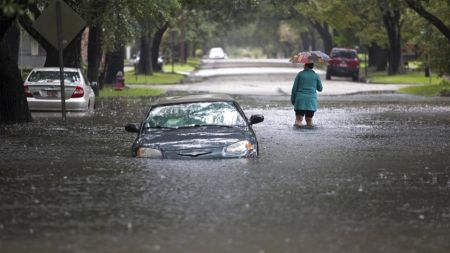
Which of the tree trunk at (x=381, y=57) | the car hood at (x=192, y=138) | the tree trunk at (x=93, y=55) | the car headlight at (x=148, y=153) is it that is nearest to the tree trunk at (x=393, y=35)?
the tree trunk at (x=381, y=57)

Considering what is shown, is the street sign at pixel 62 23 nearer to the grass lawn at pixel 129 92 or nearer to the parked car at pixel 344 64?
the grass lawn at pixel 129 92

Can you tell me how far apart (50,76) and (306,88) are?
23.9 ft

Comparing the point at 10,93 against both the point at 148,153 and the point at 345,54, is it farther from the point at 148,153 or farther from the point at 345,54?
the point at 345,54

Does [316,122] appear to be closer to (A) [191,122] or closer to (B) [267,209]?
(A) [191,122]

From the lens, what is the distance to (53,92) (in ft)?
74.6

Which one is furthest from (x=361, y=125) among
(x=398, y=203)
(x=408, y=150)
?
(x=398, y=203)

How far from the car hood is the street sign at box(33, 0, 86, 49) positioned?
6.97 metres

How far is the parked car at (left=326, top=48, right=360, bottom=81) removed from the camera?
51.3m

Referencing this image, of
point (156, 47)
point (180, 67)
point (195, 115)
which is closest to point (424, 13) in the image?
point (195, 115)

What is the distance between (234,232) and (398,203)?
8.44ft

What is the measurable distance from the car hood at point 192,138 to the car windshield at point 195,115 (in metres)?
0.22

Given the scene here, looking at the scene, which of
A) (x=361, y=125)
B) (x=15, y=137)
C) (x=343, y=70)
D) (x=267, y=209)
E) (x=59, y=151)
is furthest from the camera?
(x=343, y=70)

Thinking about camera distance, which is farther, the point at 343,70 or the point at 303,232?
the point at 343,70

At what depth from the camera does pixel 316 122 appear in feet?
72.1
